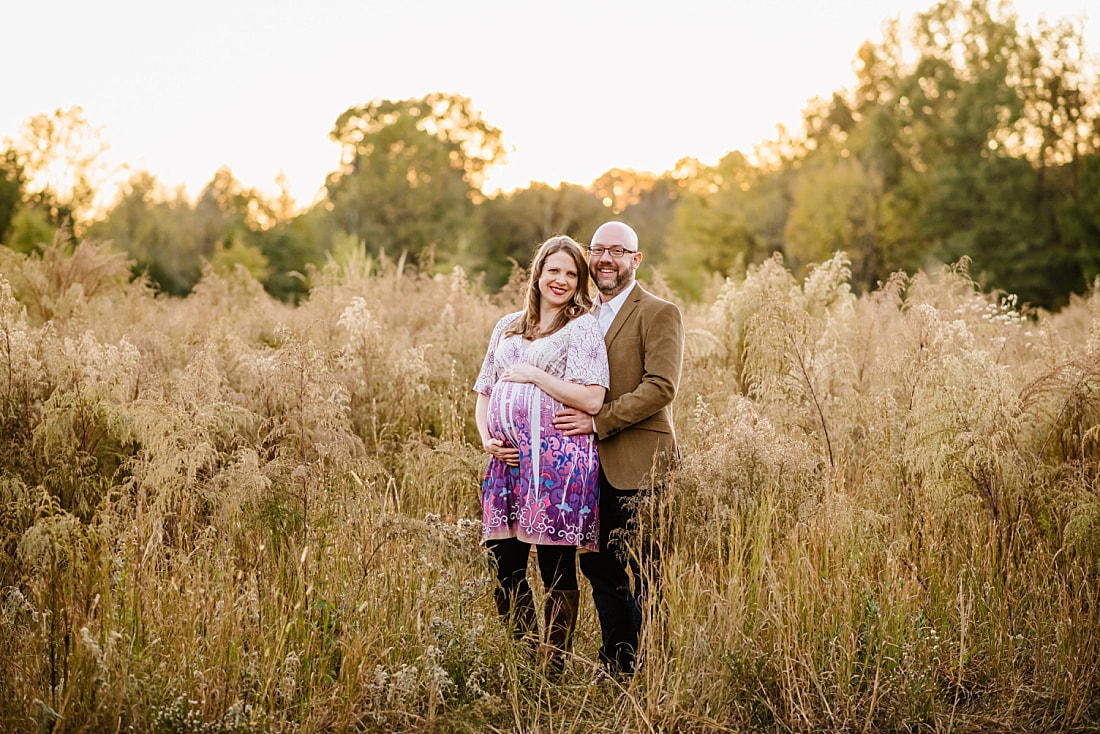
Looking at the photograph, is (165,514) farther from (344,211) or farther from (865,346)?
(344,211)

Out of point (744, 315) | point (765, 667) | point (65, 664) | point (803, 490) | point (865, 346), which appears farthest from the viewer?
point (744, 315)

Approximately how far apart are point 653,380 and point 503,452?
2.52 feet

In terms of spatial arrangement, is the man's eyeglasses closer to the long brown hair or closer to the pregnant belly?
the long brown hair

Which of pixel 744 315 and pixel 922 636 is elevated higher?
pixel 744 315

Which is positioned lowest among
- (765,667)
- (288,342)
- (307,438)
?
(765,667)

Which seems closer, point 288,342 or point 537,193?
point 288,342

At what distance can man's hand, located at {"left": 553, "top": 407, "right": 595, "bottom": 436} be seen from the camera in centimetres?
421

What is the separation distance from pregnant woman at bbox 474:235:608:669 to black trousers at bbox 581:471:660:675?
0.43 feet

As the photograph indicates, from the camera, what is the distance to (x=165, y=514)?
4.56m

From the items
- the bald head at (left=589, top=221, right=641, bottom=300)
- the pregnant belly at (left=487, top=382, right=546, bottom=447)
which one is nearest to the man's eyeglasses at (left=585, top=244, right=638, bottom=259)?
the bald head at (left=589, top=221, right=641, bottom=300)

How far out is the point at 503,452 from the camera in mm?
4281

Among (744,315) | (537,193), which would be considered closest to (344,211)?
(537,193)

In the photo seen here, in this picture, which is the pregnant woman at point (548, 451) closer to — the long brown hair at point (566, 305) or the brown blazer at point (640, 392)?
the long brown hair at point (566, 305)

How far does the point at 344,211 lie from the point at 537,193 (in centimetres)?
1011
